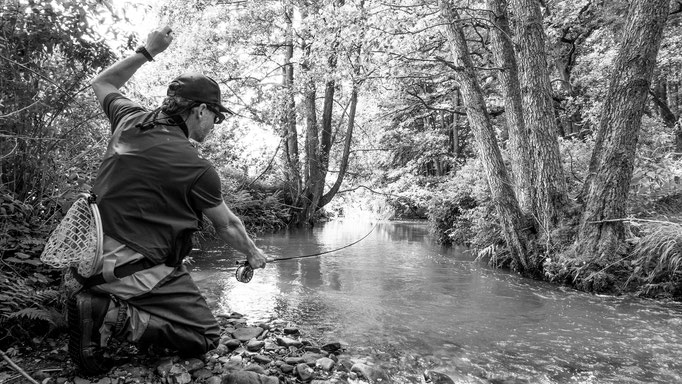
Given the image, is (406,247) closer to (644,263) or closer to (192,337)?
(644,263)

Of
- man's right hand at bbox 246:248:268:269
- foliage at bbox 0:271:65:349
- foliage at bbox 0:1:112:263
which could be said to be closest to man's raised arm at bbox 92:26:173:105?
foliage at bbox 0:1:112:263

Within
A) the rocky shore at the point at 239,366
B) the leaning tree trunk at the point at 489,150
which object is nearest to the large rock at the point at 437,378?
the rocky shore at the point at 239,366

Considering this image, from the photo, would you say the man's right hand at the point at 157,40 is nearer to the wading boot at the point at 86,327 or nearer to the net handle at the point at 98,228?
the net handle at the point at 98,228

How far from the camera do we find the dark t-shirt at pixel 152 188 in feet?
7.72

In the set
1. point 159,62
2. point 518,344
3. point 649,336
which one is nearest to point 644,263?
point 649,336

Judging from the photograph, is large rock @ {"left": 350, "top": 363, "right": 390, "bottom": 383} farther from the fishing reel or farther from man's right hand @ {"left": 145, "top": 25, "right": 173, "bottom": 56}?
man's right hand @ {"left": 145, "top": 25, "right": 173, "bottom": 56}

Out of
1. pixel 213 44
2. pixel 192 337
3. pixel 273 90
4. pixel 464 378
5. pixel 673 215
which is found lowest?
pixel 464 378

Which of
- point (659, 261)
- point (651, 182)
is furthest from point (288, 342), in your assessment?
point (651, 182)

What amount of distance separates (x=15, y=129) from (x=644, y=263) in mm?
7078

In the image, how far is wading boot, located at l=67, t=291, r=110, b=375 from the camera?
2.26 m

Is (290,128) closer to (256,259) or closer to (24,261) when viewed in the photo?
(24,261)

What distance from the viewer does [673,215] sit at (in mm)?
7039

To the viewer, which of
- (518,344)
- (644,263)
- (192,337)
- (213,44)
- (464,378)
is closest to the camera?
(192,337)

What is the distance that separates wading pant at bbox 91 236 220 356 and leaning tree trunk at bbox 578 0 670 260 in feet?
18.2
